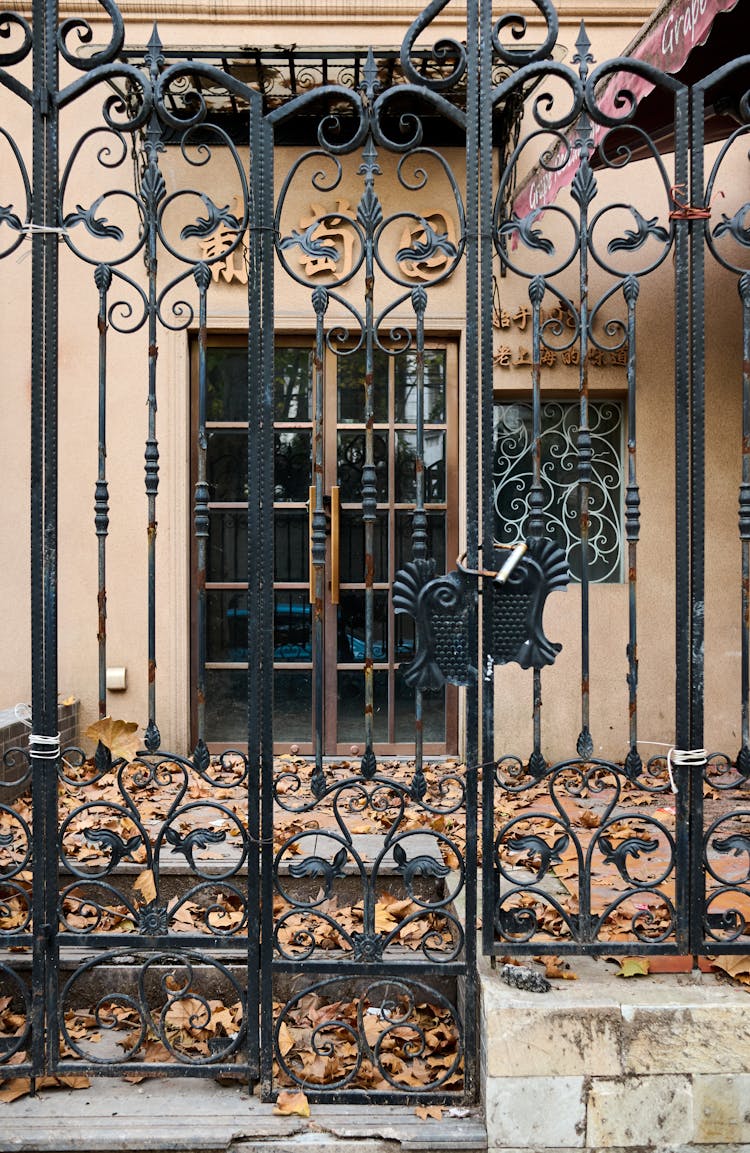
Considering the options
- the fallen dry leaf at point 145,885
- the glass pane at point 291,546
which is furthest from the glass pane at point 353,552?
the fallen dry leaf at point 145,885

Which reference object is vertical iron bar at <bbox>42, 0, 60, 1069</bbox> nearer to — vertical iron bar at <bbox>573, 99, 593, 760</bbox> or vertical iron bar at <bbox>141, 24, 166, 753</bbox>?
vertical iron bar at <bbox>141, 24, 166, 753</bbox>

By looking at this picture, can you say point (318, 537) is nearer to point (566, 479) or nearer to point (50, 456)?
point (50, 456)

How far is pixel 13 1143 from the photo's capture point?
234 centimetres

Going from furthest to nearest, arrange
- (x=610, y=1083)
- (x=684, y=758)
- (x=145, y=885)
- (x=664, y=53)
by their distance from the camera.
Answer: (x=664, y=53), (x=145, y=885), (x=684, y=758), (x=610, y=1083)

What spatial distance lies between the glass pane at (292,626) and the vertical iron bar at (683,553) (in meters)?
3.46

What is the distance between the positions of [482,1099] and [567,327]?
449 centimetres

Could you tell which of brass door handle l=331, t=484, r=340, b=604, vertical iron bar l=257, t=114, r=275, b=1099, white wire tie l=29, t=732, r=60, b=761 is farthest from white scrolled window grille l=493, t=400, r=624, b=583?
white wire tie l=29, t=732, r=60, b=761

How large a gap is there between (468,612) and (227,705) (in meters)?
3.51

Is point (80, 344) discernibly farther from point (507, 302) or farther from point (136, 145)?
point (507, 302)

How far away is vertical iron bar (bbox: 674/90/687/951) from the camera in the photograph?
8.27 feet

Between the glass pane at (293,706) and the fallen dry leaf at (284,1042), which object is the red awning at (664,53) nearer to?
the fallen dry leaf at (284,1042)

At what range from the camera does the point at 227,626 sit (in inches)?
229

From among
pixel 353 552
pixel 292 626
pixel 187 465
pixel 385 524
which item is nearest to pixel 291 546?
pixel 353 552

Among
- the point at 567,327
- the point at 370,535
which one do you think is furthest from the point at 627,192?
the point at 370,535
